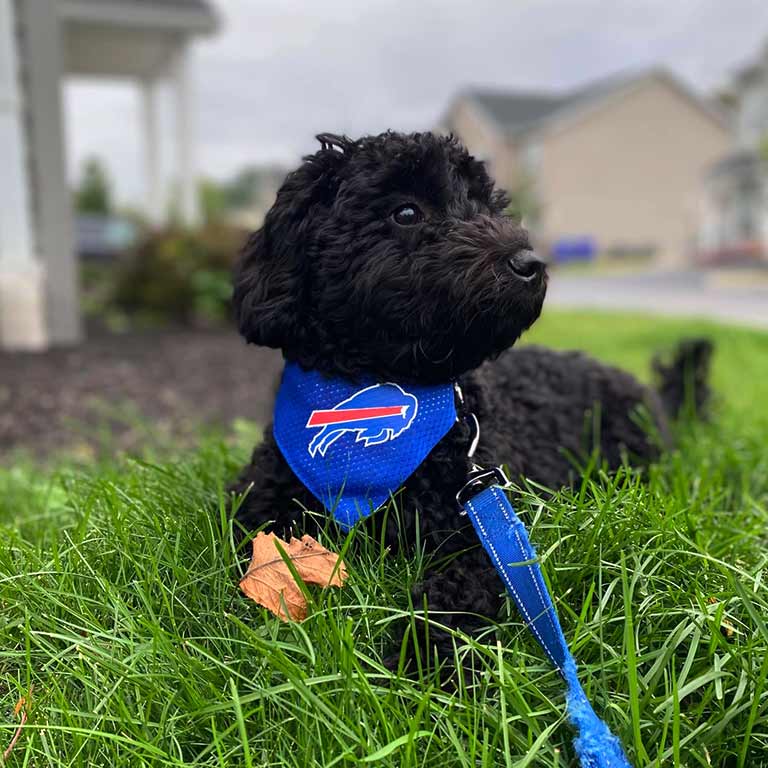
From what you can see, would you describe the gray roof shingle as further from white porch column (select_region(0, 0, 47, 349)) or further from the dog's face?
the dog's face

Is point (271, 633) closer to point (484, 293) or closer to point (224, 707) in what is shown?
point (224, 707)

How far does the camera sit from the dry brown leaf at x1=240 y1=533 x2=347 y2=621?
6.57 ft

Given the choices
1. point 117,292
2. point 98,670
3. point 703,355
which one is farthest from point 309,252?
point 117,292

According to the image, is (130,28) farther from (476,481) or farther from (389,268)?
(476,481)

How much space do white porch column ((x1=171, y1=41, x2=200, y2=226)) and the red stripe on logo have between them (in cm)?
1345

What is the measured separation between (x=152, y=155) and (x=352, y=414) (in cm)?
1694

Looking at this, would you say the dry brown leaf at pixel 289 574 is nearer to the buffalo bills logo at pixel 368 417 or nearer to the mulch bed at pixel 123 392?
the buffalo bills logo at pixel 368 417

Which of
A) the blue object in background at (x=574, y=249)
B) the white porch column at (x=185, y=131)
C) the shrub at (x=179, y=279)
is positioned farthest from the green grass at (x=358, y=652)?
the blue object in background at (x=574, y=249)

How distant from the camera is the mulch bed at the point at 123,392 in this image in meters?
5.50

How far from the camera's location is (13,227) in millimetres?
7969

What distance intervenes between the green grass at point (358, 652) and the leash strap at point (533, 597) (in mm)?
63

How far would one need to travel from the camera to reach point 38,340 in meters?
8.17

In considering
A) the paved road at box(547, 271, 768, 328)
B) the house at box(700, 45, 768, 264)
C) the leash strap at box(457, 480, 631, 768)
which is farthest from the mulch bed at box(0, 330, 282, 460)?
the house at box(700, 45, 768, 264)

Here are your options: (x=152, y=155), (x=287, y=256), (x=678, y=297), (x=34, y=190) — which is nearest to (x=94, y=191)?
(x=152, y=155)
